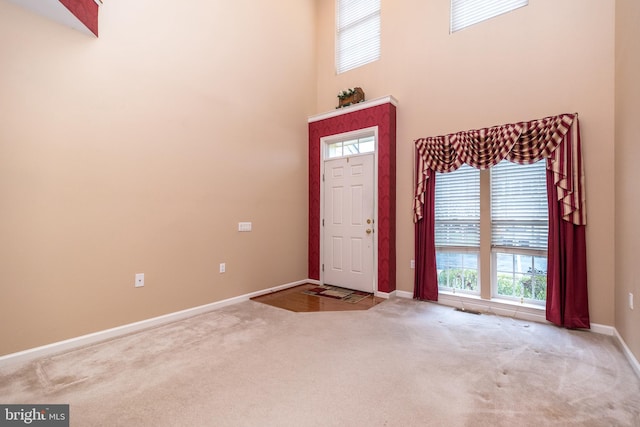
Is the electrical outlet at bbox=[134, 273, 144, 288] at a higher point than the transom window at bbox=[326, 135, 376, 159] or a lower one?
lower

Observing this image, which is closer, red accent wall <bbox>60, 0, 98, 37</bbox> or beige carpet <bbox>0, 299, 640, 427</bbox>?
beige carpet <bbox>0, 299, 640, 427</bbox>

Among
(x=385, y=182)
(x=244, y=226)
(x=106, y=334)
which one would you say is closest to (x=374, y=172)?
(x=385, y=182)

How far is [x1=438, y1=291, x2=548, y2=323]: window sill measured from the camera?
10.6ft

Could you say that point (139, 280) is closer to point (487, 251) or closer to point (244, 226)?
point (244, 226)

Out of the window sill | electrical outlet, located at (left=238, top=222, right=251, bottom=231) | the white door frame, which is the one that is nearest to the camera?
the window sill

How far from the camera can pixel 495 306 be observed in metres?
3.48

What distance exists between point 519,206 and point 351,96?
276cm

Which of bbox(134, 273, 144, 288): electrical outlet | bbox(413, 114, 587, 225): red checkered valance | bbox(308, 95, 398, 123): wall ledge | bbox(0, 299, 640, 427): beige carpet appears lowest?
bbox(0, 299, 640, 427): beige carpet

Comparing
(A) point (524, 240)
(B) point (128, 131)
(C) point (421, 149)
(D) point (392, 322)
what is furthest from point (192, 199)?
(A) point (524, 240)

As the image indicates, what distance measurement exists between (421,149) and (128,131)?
3.42m

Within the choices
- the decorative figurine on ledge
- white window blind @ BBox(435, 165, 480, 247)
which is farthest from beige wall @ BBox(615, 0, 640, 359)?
the decorative figurine on ledge

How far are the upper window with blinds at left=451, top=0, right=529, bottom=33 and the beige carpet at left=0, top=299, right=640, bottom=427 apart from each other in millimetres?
3611

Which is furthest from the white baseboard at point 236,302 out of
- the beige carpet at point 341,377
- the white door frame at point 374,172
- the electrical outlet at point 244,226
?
the electrical outlet at point 244,226

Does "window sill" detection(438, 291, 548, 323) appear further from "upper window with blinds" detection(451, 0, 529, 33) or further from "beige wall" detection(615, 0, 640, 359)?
"upper window with blinds" detection(451, 0, 529, 33)
